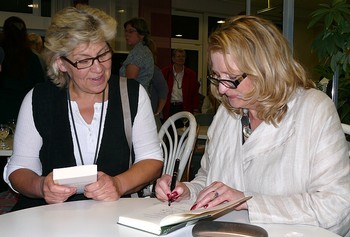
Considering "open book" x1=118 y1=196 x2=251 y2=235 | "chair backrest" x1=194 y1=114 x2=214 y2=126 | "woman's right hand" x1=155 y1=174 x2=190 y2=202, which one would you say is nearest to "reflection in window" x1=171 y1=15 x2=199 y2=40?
"chair backrest" x1=194 y1=114 x2=214 y2=126

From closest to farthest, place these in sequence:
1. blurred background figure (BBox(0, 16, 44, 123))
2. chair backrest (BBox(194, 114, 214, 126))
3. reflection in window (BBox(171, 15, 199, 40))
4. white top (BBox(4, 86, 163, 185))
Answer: white top (BBox(4, 86, 163, 185)) < blurred background figure (BBox(0, 16, 44, 123)) < chair backrest (BBox(194, 114, 214, 126)) < reflection in window (BBox(171, 15, 199, 40))

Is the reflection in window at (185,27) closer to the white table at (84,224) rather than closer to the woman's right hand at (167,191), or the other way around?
the woman's right hand at (167,191)

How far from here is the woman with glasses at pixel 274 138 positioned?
4.46 ft

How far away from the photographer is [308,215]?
4.33ft

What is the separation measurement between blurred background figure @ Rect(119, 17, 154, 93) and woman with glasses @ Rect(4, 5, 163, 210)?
1961mm

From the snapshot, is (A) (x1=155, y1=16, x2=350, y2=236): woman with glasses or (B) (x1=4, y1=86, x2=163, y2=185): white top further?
(B) (x1=4, y1=86, x2=163, y2=185): white top

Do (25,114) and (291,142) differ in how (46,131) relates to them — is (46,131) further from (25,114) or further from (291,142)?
(291,142)

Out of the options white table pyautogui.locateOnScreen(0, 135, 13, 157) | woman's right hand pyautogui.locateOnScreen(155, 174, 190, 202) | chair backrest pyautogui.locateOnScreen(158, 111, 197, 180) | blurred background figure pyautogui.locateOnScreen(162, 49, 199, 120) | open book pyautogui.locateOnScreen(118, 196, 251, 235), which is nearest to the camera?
open book pyautogui.locateOnScreen(118, 196, 251, 235)

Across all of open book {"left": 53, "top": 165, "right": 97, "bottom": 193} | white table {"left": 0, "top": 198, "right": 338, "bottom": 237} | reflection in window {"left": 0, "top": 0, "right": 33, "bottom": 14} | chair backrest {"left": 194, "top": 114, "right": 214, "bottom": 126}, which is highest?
reflection in window {"left": 0, "top": 0, "right": 33, "bottom": 14}

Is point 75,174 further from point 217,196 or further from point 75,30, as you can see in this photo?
point 75,30

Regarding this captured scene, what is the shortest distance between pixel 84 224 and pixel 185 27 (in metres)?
8.58

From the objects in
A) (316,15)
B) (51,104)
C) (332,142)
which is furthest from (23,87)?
(332,142)

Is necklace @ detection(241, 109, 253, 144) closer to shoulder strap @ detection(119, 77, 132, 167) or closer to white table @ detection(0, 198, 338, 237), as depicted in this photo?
white table @ detection(0, 198, 338, 237)

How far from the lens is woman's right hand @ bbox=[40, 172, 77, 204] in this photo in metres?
1.53
